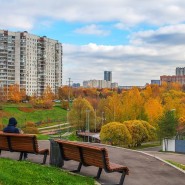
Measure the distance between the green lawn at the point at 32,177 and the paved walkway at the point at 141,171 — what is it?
3.79 ft

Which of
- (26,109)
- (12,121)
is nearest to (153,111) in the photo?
(26,109)

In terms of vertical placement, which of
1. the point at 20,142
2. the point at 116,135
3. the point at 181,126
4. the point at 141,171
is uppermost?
the point at 20,142

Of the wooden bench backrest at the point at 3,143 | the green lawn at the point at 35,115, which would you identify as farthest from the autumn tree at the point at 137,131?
the wooden bench backrest at the point at 3,143

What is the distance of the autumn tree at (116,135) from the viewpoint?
45.8 meters

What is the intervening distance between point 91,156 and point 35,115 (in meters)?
83.3

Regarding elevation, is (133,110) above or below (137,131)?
above

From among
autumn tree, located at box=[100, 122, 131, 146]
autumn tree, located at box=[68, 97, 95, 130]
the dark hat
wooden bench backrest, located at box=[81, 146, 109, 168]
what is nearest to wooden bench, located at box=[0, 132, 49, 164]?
the dark hat

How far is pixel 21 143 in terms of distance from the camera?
11.8 meters

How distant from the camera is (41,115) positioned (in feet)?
307

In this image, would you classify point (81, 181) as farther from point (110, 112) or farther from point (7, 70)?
point (7, 70)

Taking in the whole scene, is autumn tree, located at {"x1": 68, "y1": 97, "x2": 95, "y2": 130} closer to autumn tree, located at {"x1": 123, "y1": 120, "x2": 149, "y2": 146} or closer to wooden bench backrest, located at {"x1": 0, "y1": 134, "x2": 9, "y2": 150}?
autumn tree, located at {"x1": 123, "y1": 120, "x2": 149, "y2": 146}

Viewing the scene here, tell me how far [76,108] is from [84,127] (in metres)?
3.90

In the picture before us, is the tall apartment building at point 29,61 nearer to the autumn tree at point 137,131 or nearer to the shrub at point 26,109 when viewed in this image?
the shrub at point 26,109

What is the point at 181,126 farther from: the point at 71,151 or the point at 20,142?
the point at 71,151
